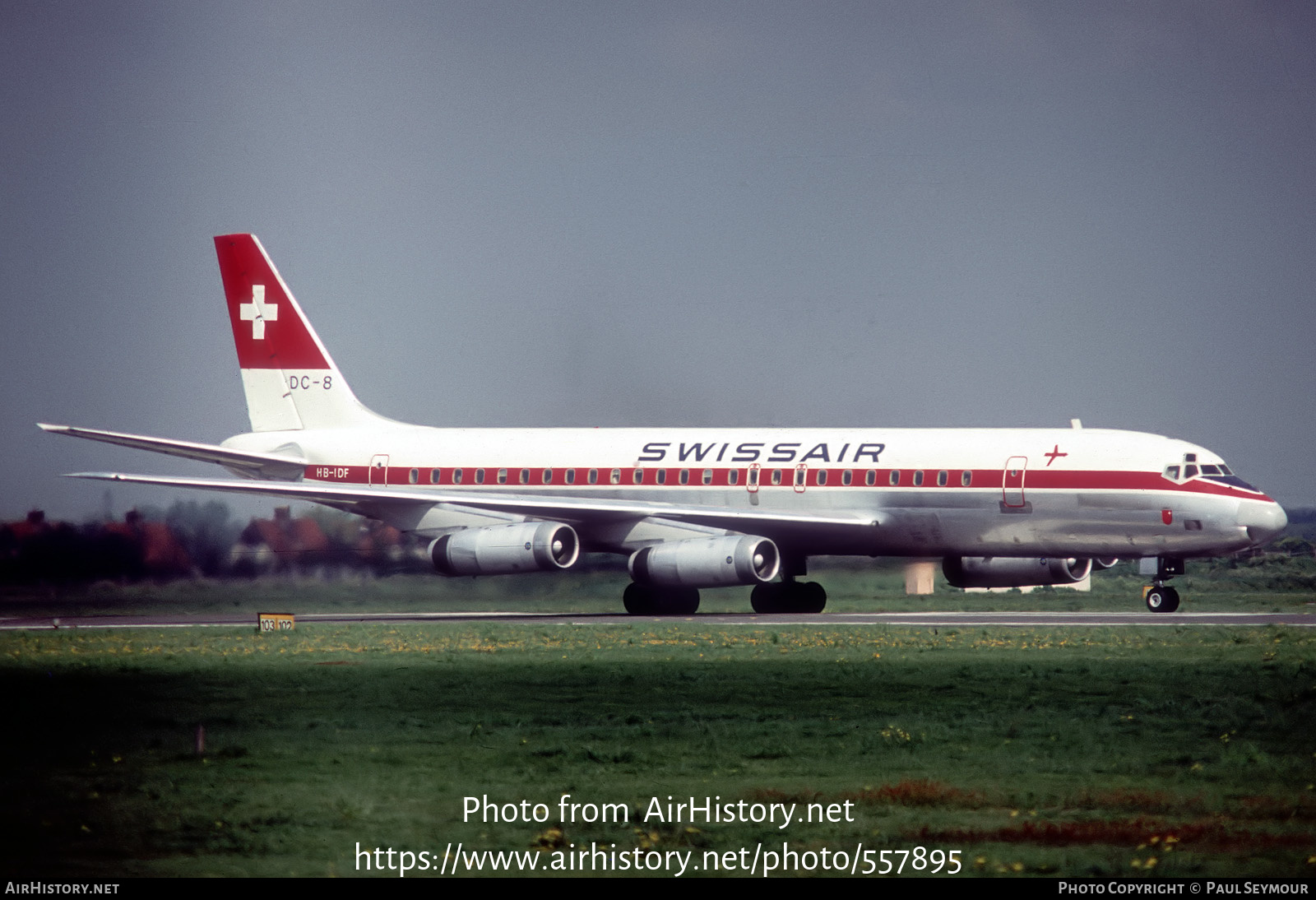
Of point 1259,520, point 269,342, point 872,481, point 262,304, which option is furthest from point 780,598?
point 262,304

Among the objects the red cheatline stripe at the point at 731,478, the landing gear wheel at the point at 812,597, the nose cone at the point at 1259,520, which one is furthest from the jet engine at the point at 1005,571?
the nose cone at the point at 1259,520

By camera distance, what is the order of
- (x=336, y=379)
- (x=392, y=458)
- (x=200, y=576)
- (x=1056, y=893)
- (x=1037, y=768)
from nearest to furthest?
1. (x=1056, y=893)
2. (x=1037, y=768)
3. (x=200, y=576)
4. (x=392, y=458)
5. (x=336, y=379)

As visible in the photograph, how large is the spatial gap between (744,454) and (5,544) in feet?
53.4

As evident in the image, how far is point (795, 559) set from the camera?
134 ft

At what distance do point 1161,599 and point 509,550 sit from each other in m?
14.2

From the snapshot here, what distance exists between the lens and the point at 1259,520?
117 ft

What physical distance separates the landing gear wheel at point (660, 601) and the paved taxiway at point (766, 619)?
0.50m

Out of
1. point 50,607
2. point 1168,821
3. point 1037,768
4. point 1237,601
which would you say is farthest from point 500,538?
point 1168,821

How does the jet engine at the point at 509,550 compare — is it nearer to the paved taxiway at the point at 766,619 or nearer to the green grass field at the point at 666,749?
the paved taxiway at the point at 766,619

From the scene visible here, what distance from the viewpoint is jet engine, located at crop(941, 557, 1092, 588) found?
40469 millimetres

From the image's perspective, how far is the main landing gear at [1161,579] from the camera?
37.3m

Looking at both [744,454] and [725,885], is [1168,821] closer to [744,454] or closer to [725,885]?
[725,885]

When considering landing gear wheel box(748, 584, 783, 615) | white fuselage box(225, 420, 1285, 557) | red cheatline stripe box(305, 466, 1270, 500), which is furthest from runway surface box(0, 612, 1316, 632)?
red cheatline stripe box(305, 466, 1270, 500)

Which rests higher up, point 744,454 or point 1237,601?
point 744,454
